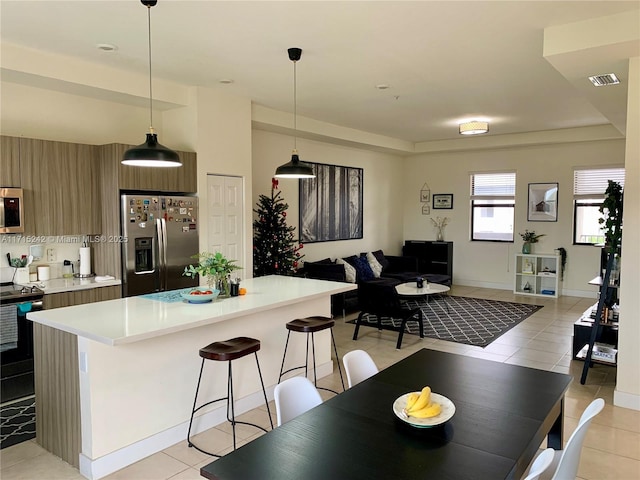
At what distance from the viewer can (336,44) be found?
3.91 m

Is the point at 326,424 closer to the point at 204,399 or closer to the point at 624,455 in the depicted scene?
the point at 204,399

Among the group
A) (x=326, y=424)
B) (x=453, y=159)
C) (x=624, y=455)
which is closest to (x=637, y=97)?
(x=624, y=455)

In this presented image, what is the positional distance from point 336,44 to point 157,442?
335 cm

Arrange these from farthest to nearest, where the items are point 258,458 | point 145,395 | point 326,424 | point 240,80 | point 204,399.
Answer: point 240,80 → point 204,399 → point 145,395 → point 326,424 → point 258,458

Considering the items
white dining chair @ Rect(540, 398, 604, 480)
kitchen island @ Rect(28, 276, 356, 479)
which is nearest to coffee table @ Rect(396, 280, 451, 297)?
kitchen island @ Rect(28, 276, 356, 479)

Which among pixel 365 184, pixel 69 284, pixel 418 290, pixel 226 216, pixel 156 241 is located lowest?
pixel 418 290

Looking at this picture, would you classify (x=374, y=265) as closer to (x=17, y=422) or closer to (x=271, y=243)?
A: (x=271, y=243)

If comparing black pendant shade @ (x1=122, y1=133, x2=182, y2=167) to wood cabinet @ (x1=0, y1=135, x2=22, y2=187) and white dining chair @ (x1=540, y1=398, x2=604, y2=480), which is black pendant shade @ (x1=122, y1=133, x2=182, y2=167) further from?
white dining chair @ (x1=540, y1=398, x2=604, y2=480)

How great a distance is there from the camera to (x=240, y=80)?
4.99m

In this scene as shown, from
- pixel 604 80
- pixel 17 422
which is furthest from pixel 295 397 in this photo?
pixel 604 80

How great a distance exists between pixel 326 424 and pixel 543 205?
326 inches

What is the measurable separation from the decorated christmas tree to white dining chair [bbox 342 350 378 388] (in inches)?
144

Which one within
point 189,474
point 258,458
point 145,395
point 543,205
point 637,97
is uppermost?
point 637,97

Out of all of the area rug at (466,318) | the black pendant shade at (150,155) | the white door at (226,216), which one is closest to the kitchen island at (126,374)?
the black pendant shade at (150,155)
